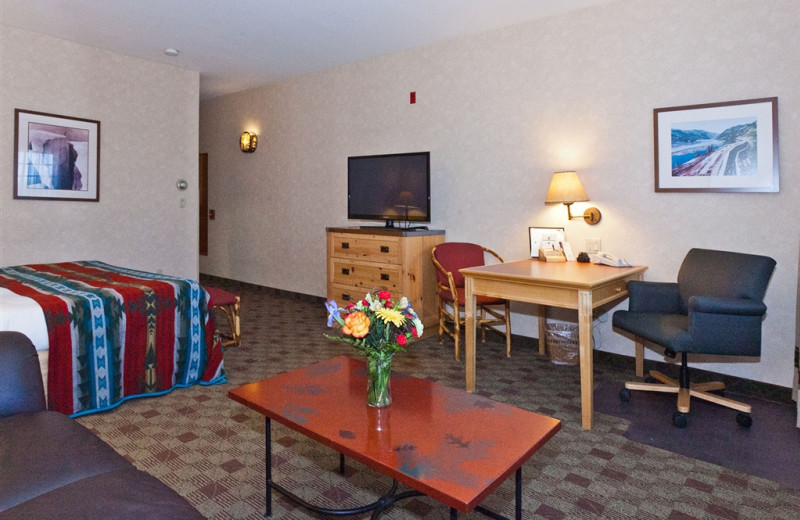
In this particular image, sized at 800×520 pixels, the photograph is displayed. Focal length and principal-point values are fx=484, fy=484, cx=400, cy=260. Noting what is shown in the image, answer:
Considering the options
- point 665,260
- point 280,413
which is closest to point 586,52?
point 665,260

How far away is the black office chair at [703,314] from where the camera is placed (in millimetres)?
2658

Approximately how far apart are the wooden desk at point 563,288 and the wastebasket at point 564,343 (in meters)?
0.57

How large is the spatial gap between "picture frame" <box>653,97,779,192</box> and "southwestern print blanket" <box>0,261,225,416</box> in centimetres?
341

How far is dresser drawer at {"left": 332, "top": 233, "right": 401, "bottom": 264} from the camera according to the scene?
14.5 feet

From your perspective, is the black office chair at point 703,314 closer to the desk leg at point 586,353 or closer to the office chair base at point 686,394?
the office chair base at point 686,394

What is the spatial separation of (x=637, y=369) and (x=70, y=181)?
5286 millimetres

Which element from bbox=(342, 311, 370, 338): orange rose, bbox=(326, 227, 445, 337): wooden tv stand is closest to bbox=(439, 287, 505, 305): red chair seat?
bbox=(326, 227, 445, 337): wooden tv stand

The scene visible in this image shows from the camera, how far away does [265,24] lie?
4293mm

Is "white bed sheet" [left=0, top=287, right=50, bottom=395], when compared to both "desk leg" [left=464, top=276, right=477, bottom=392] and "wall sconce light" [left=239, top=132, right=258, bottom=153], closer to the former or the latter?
"desk leg" [left=464, top=276, right=477, bottom=392]

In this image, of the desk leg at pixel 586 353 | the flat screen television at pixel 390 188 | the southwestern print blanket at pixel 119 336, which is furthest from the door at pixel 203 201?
the desk leg at pixel 586 353

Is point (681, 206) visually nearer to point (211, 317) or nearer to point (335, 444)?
point (335, 444)

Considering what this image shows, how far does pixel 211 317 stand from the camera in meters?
3.35

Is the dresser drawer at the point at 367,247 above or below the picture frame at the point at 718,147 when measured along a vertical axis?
below

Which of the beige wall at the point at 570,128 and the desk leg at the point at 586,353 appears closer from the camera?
the desk leg at the point at 586,353
